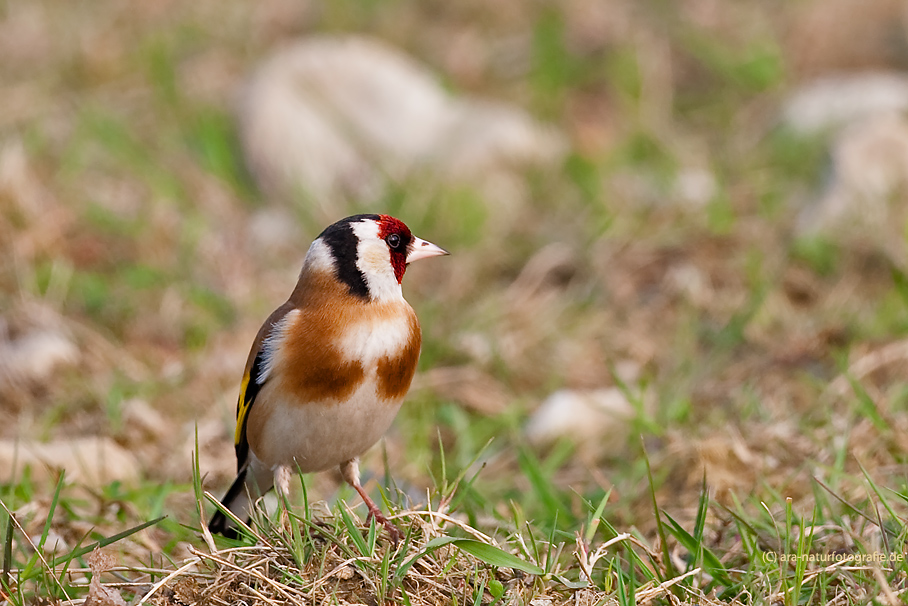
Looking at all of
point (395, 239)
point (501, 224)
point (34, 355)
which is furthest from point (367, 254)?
point (501, 224)

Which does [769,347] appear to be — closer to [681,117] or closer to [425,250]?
[425,250]

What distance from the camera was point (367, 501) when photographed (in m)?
3.34

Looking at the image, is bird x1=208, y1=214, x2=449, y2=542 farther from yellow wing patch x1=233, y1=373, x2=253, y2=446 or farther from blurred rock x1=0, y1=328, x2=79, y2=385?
blurred rock x1=0, y1=328, x2=79, y2=385

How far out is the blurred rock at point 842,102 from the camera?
321 inches

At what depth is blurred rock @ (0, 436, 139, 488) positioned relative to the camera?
14.5 ft

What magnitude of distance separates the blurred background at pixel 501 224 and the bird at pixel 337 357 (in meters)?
0.36

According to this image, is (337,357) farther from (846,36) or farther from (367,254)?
(846,36)

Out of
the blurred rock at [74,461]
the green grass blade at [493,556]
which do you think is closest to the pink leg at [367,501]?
the green grass blade at [493,556]

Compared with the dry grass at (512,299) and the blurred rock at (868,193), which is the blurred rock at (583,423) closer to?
the dry grass at (512,299)

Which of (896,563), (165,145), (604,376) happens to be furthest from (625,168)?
(896,563)

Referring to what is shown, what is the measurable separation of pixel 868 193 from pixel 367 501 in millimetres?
4640

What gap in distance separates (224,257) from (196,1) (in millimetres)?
4301

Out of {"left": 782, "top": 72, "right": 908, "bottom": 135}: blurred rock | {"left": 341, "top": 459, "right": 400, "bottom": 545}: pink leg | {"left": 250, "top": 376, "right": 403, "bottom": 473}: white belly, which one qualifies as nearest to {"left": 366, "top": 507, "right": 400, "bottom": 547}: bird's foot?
{"left": 341, "top": 459, "right": 400, "bottom": 545}: pink leg

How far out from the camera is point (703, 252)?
22.9 ft
